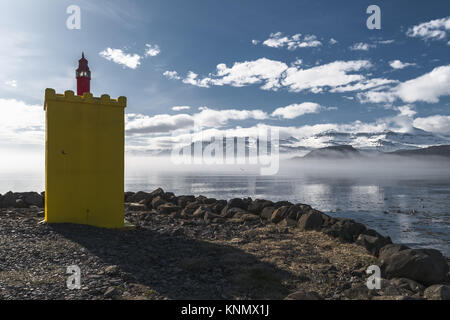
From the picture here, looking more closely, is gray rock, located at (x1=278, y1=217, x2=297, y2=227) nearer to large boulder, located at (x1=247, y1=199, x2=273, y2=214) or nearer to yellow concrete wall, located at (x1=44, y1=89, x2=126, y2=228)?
large boulder, located at (x1=247, y1=199, x2=273, y2=214)

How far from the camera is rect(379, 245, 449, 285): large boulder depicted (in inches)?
A: 278

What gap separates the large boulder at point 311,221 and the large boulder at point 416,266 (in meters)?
3.85

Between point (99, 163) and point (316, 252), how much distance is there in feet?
25.0

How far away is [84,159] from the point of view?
10.2m

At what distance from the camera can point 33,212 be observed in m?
12.9

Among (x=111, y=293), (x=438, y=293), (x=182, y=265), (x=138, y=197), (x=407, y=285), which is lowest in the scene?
(x=407, y=285)

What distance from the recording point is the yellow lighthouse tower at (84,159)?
9.95 meters

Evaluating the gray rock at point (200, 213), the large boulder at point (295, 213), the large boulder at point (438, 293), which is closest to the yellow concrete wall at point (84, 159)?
the gray rock at point (200, 213)

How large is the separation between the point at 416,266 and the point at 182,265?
5.57 metres

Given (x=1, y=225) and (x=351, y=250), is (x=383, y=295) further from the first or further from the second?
(x=1, y=225)

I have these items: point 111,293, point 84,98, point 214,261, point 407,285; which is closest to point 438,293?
point 407,285

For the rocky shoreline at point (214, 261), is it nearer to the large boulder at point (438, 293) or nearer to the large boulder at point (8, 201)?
the large boulder at point (438, 293)

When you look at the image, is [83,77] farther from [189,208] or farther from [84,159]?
[189,208]
